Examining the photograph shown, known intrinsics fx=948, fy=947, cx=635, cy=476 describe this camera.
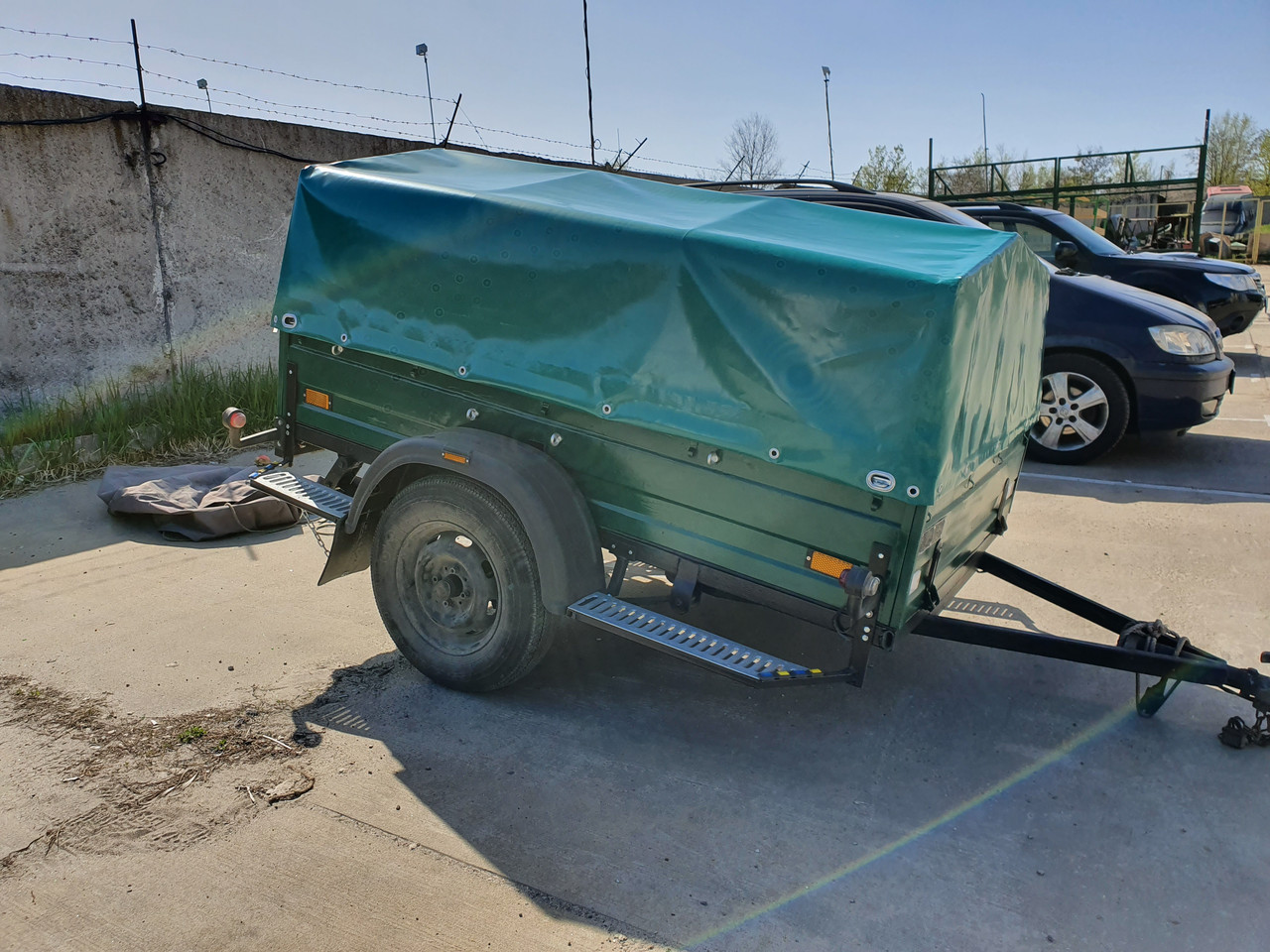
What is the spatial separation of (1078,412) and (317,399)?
5.91 m

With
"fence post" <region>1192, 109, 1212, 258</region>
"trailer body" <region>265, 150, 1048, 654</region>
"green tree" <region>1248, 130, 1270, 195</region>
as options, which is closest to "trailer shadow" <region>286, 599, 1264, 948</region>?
"trailer body" <region>265, 150, 1048, 654</region>

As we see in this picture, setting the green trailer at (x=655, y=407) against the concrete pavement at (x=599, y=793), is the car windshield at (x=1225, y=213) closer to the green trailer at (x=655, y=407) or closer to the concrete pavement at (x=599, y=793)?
the concrete pavement at (x=599, y=793)

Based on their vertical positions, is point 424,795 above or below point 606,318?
below

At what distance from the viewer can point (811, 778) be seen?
11.4ft

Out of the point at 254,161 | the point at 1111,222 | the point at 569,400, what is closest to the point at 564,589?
the point at 569,400

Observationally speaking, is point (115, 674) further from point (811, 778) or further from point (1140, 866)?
point (1140, 866)

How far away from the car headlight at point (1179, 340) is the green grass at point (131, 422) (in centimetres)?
695

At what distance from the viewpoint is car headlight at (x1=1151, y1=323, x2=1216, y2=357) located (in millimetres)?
7203

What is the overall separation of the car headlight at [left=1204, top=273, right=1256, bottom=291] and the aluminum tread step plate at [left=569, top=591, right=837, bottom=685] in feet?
29.6

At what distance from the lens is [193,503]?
5824 mm

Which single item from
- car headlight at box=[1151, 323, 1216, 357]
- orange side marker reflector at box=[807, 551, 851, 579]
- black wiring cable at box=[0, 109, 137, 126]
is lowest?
orange side marker reflector at box=[807, 551, 851, 579]

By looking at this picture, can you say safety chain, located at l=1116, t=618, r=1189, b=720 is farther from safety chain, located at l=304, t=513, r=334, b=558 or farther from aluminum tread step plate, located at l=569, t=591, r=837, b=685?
safety chain, located at l=304, t=513, r=334, b=558

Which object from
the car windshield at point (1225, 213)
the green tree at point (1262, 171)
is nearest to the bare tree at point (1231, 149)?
the green tree at point (1262, 171)

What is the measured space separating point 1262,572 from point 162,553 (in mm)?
6290
